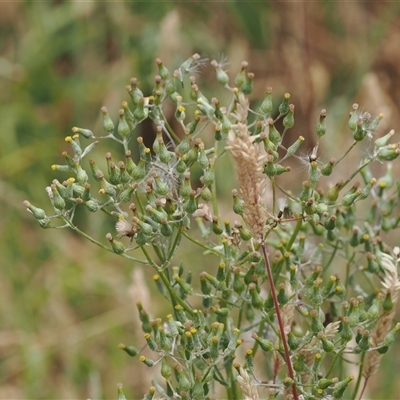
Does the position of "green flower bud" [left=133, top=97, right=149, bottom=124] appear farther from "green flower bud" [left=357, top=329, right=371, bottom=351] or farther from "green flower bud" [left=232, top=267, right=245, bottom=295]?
"green flower bud" [left=357, top=329, right=371, bottom=351]

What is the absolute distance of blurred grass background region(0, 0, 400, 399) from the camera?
389 centimetres

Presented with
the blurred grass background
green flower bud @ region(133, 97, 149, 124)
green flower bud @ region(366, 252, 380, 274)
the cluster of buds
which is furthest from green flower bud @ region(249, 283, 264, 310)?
the blurred grass background

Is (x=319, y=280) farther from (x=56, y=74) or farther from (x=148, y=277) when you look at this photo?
(x=56, y=74)

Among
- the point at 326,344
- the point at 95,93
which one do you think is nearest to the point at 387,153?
the point at 326,344

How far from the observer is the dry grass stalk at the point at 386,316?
1535mm

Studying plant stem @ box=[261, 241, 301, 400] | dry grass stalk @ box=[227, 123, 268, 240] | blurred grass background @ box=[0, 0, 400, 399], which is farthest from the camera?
blurred grass background @ box=[0, 0, 400, 399]

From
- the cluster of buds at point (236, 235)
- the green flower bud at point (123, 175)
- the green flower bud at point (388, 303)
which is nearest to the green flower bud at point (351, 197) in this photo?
the cluster of buds at point (236, 235)

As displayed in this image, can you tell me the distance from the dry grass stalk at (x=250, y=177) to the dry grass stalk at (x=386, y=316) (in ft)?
0.96

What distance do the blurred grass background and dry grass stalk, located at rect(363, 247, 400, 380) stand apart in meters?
2.07

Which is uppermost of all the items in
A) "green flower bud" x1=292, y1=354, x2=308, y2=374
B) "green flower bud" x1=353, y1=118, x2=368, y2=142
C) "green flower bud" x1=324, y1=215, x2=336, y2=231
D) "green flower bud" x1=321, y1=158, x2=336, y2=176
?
"green flower bud" x1=353, y1=118, x2=368, y2=142

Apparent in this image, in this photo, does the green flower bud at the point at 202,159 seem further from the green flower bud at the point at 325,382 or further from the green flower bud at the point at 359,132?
the green flower bud at the point at 325,382

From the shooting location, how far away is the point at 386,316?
1604mm

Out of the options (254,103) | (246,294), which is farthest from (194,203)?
(254,103)

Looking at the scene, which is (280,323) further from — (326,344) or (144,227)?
(144,227)
